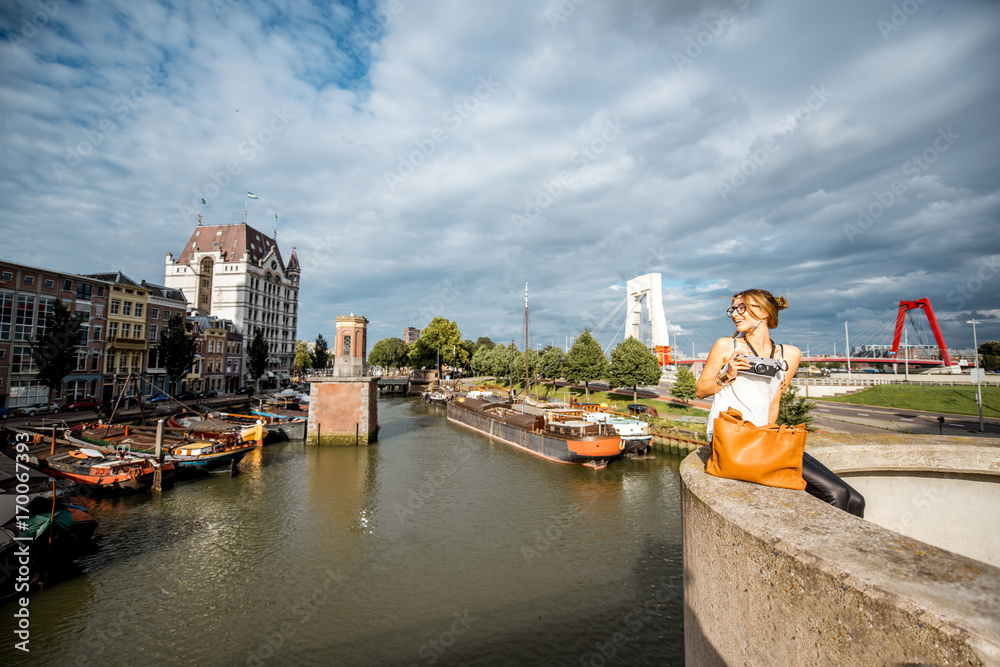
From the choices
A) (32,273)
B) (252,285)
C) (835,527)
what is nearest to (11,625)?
(835,527)

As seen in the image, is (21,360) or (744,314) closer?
(744,314)

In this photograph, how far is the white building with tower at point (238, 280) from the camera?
225 feet

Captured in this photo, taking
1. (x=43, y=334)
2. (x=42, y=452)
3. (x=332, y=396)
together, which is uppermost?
(x=43, y=334)

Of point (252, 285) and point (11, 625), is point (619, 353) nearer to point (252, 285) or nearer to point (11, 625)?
point (11, 625)

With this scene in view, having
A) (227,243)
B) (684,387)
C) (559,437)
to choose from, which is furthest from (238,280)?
(684,387)

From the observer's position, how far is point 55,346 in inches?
1296

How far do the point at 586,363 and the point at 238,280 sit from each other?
181 ft

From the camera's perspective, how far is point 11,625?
1139cm

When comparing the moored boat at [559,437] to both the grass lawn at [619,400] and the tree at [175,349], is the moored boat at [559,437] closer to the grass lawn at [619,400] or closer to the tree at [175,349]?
the grass lawn at [619,400]

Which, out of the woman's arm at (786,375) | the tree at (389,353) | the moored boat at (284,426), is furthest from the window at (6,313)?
the tree at (389,353)

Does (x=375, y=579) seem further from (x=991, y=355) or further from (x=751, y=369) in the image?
(x=991, y=355)

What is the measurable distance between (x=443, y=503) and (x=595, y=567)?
27.9 ft

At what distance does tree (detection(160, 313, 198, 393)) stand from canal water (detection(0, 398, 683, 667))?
91.3 ft

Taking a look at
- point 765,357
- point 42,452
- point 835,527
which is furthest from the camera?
point 42,452
